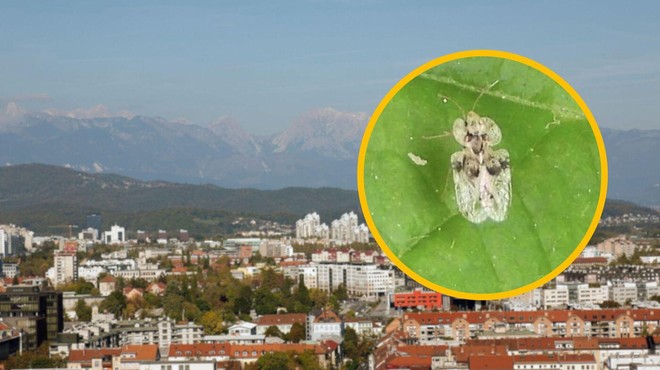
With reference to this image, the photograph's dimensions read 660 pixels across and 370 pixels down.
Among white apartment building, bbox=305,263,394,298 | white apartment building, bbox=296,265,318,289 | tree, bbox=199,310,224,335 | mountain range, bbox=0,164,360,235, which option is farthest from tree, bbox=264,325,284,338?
mountain range, bbox=0,164,360,235

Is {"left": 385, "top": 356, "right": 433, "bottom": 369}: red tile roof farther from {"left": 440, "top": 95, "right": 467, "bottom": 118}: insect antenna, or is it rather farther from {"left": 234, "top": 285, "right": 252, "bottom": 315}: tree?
Result: {"left": 234, "top": 285, "right": 252, "bottom": 315}: tree

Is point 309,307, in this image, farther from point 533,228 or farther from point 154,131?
point 154,131

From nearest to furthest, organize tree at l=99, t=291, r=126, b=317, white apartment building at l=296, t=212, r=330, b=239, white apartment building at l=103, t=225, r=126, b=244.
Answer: tree at l=99, t=291, r=126, b=317
white apartment building at l=296, t=212, r=330, b=239
white apartment building at l=103, t=225, r=126, b=244

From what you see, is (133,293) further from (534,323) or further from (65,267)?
(534,323)

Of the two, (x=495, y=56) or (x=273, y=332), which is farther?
(x=273, y=332)

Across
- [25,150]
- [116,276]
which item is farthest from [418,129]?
[25,150]

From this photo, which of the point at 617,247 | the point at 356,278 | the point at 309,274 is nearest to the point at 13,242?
the point at 309,274
